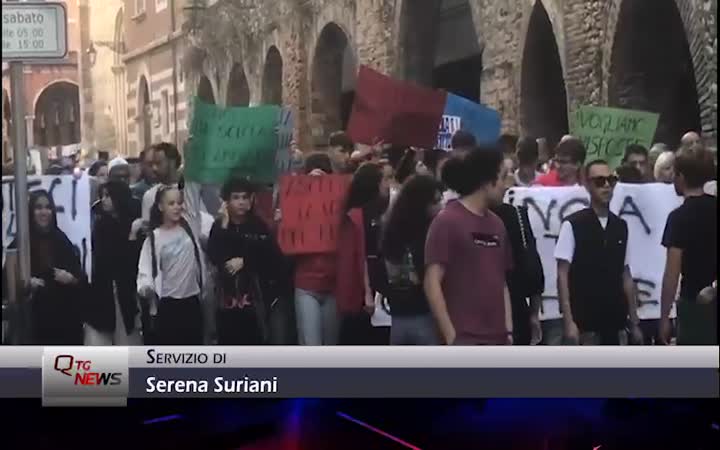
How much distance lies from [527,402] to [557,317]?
32cm

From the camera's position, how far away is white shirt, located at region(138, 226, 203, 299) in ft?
9.70

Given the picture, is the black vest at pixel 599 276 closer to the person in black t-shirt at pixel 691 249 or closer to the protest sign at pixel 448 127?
the person in black t-shirt at pixel 691 249

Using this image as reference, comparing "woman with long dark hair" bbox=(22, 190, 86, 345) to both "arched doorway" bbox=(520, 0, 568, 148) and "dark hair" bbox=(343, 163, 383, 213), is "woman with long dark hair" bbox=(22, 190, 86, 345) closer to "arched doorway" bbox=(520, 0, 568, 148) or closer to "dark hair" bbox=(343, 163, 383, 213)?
"dark hair" bbox=(343, 163, 383, 213)

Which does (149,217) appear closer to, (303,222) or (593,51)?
(303,222)

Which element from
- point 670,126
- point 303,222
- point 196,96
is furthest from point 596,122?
point 196,96

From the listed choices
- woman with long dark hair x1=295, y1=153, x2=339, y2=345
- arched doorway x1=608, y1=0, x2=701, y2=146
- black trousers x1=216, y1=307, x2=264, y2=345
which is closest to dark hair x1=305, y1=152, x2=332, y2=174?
woman with long dark hair x1=295, y1=153, x2=339, y2=345

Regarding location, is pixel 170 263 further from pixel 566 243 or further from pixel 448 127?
pixel 566 243

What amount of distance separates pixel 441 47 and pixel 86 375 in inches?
51.3

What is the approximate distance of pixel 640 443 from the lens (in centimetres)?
321

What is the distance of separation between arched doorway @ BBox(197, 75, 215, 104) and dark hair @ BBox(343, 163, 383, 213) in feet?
1.44

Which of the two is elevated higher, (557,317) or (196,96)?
(196,96)

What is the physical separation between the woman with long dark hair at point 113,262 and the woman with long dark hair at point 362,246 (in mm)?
543

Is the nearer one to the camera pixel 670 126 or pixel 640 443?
pixel 670 126

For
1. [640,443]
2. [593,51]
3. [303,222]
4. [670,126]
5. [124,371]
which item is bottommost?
[640,443]
